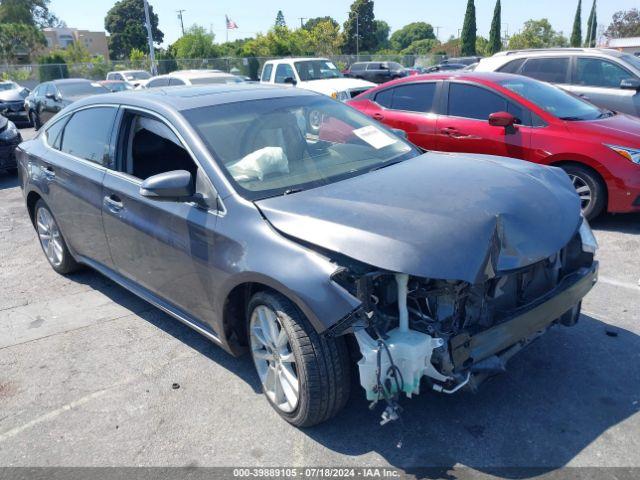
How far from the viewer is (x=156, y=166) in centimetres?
382

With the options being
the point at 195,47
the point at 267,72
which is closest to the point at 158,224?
the point at 267,72

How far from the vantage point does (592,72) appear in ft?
28.4

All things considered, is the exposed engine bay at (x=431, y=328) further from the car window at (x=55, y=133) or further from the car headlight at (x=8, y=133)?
the car headlight at (x=8, y=133)

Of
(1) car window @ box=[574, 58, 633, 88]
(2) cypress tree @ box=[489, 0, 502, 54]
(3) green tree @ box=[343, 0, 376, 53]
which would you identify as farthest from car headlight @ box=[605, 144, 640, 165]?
(3) green tree @ box=[343, 0, 376, 53]

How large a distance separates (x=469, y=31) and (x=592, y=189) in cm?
6133

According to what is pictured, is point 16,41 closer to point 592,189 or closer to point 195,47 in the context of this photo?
point 195,47

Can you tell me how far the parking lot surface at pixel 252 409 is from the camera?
2736mm

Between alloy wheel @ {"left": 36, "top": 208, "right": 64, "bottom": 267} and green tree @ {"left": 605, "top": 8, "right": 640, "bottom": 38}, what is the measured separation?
217 feet

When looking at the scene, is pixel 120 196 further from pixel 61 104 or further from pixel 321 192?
pixel 61 104

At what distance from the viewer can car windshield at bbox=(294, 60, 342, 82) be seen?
46.8 feet

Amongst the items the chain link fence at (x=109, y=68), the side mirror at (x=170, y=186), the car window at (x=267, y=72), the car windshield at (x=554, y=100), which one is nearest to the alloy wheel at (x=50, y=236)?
the side mirror at (x=170, y=186)

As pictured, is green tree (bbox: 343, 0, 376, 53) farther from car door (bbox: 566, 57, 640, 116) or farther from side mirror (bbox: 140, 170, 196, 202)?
side mirror (bbox: 140, 170, 196, 202)

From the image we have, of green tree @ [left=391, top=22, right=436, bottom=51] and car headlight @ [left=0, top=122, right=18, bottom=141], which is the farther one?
green tree @ [left=391, top=22, right=436, bottom=51]

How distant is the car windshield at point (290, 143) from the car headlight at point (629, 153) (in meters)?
2.81
